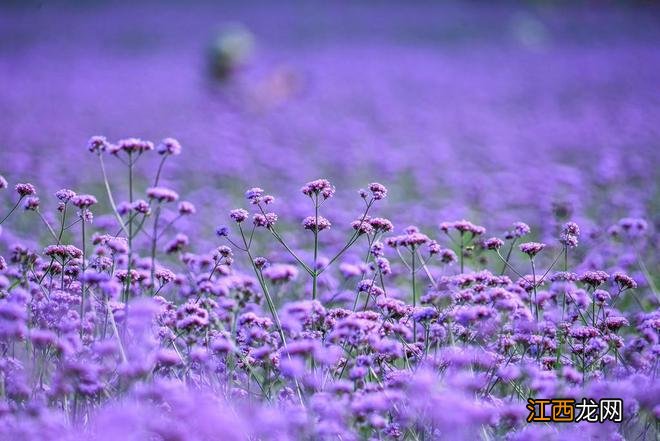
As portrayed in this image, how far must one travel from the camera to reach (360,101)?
21.1m

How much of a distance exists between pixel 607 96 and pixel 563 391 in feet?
55.2

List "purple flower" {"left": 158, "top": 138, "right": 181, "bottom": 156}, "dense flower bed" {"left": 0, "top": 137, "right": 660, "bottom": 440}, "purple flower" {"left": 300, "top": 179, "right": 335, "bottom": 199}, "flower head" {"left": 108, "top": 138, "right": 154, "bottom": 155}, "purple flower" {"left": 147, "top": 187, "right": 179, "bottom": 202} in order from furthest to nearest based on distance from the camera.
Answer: "purple flower" {"left": 300, "top": 179, "right": 335, "bottom": 199}
"purple flower" {"left": 158, "top": 138, "right": 181, "bottom": 156}
"flower head" {"left": 108, "top": 138, "right": 154, "bottom": 155}
"purple flower" {"left": 147, "top": 187, "right": 179, "bottom": 202}
"dense flower bed" {"left": 0, "top": 137, "right": 660, "bottom": 440}

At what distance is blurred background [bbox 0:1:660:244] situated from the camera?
9.91 m

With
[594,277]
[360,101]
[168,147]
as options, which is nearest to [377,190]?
[168,147]

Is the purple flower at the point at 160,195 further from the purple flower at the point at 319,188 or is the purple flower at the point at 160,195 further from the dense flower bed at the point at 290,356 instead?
the purple flower at the point at 319,188

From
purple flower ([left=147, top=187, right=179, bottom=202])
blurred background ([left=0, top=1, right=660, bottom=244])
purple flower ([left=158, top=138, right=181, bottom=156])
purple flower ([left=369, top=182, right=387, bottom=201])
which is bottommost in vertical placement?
blurred background ([left=0, top=1, right=660, bottom=244])

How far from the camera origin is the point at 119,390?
335 cm

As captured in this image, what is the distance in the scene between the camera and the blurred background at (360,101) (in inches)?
390

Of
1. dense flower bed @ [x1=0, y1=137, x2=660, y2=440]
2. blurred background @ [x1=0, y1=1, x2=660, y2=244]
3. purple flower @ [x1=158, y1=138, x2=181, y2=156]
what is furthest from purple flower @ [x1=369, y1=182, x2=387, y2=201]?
blurred background @ [x1=0, y1=1, x2=660, y2=244]

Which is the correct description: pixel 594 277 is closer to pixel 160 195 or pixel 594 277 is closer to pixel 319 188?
pixel 319 188

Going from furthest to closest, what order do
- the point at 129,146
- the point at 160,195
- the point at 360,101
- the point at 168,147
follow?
the point at 360,101 < the point at 168,147 < the point at 129,146 < the point at 160,195

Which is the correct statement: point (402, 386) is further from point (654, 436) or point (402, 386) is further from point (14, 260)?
point (14, 260)

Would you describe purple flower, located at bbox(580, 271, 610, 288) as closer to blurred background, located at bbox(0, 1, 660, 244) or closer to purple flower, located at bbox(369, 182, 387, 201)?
purple flower, located at bbox(369, 182, 387, 201)

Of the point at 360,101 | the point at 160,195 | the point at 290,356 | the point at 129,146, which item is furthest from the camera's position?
the point at 360,101
